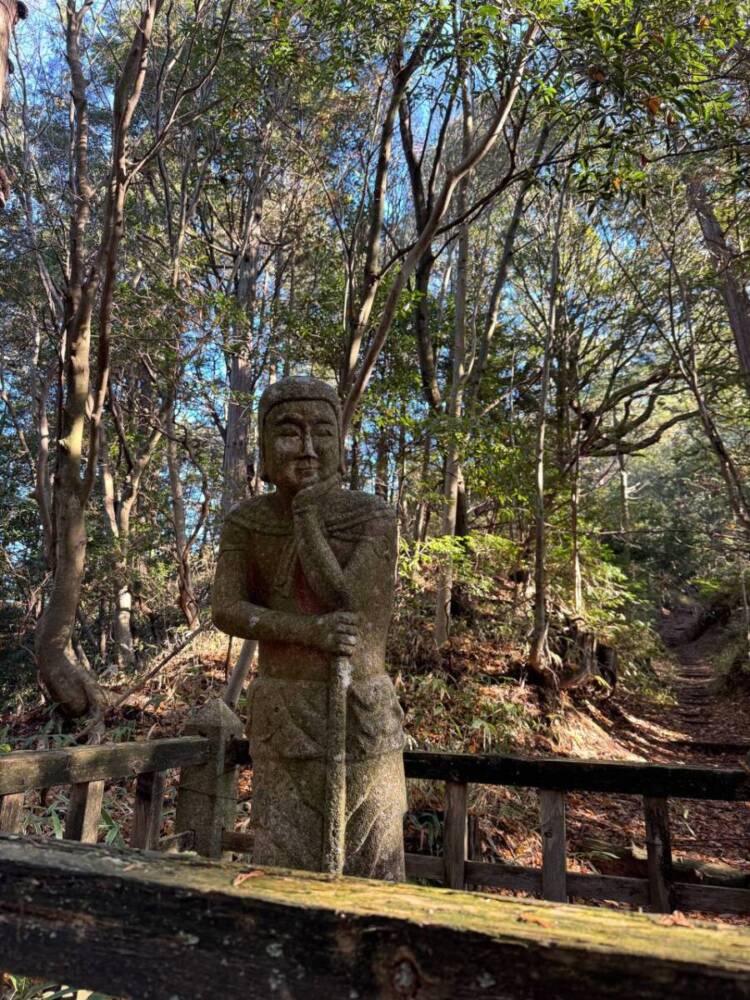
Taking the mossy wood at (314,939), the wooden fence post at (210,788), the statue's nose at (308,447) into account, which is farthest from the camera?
the wooden fence post at (210,788)

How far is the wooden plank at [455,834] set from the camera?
10.4 ft

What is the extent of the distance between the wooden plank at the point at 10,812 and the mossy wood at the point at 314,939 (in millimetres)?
1566

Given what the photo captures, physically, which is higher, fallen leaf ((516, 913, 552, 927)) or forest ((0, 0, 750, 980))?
forest ((0, 0, 750, 980))

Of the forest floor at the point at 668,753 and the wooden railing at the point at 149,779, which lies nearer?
the wooden railing at the point at 149,779

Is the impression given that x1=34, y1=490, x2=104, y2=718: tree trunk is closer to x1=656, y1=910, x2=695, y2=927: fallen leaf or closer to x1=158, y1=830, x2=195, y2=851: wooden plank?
x1=158, y1=830, x2=195, y2=851: wooden plank

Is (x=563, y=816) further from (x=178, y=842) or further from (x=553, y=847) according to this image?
(x=178, y=842)

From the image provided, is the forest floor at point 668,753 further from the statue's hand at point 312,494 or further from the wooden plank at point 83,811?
the wooden plank at point 83,811

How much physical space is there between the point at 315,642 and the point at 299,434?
867 millimetres

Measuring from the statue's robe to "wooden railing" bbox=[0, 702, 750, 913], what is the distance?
718mm

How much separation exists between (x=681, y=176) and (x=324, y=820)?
850cm

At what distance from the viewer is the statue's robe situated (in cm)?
234

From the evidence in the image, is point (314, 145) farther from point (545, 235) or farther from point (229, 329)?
point (545, 235)

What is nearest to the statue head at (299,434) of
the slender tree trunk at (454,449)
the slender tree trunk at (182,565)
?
the slender tree trunk at (454,449)

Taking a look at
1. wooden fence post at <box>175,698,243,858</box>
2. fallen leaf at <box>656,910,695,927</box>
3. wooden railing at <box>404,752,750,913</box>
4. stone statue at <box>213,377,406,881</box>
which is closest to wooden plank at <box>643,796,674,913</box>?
wooden railing at <box>404,752,750,913</box>
